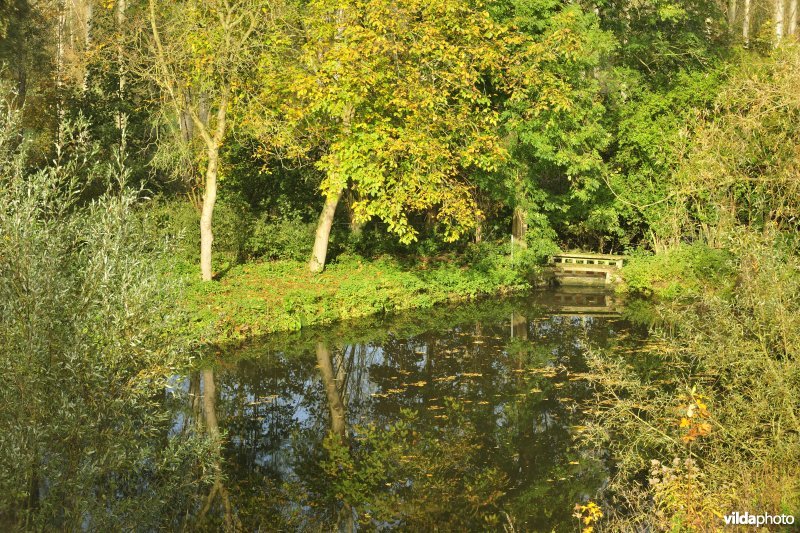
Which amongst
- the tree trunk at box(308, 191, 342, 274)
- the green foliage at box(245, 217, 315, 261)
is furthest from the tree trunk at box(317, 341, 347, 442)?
the green foliage at box(245, 217, 315, 261)

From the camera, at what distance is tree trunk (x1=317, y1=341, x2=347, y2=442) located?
13969 mm

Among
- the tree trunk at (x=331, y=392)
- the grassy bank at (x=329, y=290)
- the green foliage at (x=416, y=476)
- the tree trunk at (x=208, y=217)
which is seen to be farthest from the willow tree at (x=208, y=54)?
the green foliage at (x=416, y=476)

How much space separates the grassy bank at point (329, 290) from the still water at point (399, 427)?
792 mm

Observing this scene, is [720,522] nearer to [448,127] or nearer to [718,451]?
[718,451]

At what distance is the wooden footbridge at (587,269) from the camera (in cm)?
→ 2872

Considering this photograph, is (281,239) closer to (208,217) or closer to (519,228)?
(208,217)

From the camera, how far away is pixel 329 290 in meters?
22.8

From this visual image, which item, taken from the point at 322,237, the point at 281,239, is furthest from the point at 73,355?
the point at 281,239

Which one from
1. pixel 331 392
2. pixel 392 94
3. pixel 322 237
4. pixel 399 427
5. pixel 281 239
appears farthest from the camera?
pixel 281 239

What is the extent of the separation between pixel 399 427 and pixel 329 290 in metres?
9.31

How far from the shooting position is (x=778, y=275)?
991 centimetres

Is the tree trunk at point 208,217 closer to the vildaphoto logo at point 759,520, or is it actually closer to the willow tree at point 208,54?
the willow tree at point 208,54

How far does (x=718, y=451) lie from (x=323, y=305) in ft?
44.7

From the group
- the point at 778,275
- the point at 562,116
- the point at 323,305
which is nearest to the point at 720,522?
the point at 778,275
